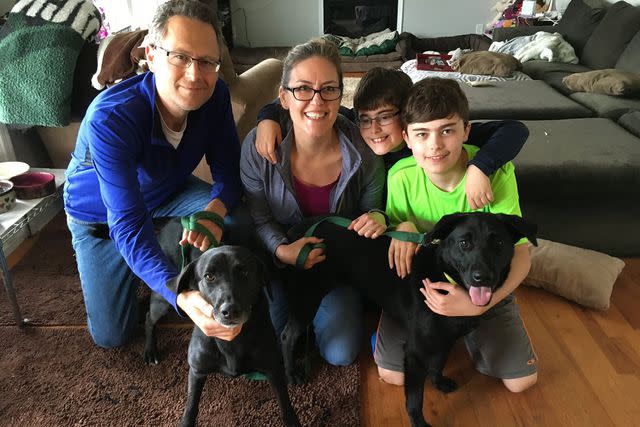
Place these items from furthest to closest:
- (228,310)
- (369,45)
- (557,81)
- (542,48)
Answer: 1. (369,45)
2. (542,48)
3. (557,81)
4. (228,310)

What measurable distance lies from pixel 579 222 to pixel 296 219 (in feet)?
4.39

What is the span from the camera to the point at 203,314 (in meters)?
1.18

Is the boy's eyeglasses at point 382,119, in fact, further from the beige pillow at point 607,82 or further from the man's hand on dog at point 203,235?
the beige pillow at point 607,82

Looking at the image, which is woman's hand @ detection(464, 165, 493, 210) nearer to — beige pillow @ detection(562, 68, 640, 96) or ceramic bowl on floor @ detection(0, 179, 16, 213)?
ceramic bowl on floor @ detection(0, 179, 16, 213)

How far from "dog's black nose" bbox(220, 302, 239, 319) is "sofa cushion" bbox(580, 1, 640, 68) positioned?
3.88 m

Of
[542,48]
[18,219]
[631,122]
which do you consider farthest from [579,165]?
[542,48]

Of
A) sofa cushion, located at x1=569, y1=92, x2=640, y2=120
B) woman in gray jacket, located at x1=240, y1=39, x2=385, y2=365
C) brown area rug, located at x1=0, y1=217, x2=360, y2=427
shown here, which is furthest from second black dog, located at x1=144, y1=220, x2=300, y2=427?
sofa cushion, located at x1=569, y1=92, x2=640, y2=120

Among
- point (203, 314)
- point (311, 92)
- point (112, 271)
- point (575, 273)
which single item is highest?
point (311, 92)

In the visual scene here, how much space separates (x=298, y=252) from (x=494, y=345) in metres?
0.72

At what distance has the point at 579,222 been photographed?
85.4 inches

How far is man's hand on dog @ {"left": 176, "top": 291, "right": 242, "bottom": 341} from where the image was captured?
1171 mm

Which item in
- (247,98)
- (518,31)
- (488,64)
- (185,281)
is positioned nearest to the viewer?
(185,281)

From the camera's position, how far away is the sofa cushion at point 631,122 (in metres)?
2.49

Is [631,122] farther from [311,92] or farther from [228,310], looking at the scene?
[228,310]
